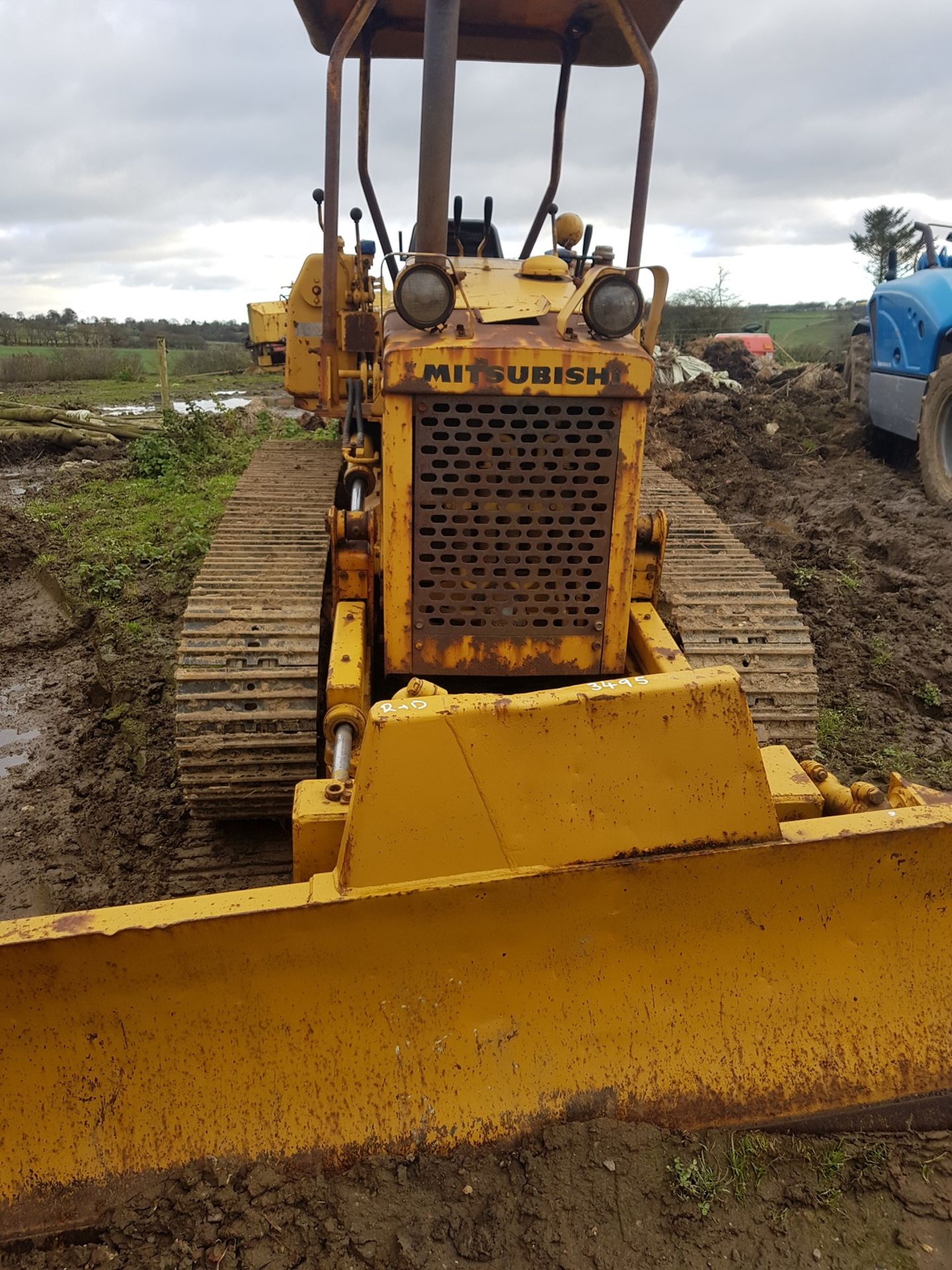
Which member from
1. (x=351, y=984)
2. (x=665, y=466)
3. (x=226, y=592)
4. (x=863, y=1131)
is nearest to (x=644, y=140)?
(x=226, y=592)

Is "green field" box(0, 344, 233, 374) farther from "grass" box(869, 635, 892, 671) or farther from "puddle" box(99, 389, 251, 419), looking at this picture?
"grass" box(869, 635, 892, 671)

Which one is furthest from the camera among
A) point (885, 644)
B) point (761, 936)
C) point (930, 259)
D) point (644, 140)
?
point (930, 259)

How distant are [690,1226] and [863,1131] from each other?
62 centimetres

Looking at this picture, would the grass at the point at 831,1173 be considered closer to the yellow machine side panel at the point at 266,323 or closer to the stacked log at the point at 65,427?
the yellow machine side panel at the point at 266,323

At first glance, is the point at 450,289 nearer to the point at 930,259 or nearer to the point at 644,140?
the point at 644,140

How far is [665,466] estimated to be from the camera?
10320 mm

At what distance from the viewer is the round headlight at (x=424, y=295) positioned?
2.87 m

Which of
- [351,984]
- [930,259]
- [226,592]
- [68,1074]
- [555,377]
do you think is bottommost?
[68,1074]

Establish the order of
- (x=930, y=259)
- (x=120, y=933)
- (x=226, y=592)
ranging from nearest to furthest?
(x=120, y=933) < (x=226, y=592) < (x=930, y=259)

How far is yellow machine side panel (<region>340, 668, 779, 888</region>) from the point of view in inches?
86.0

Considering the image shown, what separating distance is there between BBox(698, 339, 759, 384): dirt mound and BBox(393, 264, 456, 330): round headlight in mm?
15925

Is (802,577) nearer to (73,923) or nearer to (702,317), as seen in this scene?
(73,923)

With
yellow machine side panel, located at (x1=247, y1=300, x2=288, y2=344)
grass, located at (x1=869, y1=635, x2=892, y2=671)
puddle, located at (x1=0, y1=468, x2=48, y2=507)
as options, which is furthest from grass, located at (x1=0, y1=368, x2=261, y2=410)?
grass, located at (x1=869, y1=635, x2=892, y2=671)

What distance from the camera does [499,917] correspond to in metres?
2.30
